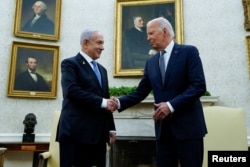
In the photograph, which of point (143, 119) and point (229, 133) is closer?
point (229, 133)

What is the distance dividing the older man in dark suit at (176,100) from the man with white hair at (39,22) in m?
2.91

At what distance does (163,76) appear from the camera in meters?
1.77

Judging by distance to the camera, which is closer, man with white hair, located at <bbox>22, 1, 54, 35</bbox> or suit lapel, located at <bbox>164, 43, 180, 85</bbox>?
suit lapel, located at <bbox>164, 43, 180, 85</bbox>

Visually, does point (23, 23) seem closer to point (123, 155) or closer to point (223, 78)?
point (123, 155)

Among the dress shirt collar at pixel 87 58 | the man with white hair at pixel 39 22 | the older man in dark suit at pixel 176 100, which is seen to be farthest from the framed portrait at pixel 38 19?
the older man in dark suit at pixel 176 100

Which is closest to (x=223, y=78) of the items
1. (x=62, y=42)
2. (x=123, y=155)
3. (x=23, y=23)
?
(x=123, y=155)

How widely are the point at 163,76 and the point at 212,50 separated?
279 centimetres

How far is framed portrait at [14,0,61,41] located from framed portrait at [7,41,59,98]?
18 centimetres

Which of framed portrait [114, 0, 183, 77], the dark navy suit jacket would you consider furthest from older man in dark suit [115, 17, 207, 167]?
framed portrait [114, 0, 183, 77]

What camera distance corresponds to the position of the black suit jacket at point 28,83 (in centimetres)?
410

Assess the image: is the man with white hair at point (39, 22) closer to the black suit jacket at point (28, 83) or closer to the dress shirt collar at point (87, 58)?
the black suit jacket at point (28, 83)

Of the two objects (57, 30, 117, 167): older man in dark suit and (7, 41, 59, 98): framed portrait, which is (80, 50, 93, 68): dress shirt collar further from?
(7, 41, 59, 98): framed portrait

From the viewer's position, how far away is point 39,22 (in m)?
4.39

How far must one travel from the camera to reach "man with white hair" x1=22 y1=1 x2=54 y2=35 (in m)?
4.34
